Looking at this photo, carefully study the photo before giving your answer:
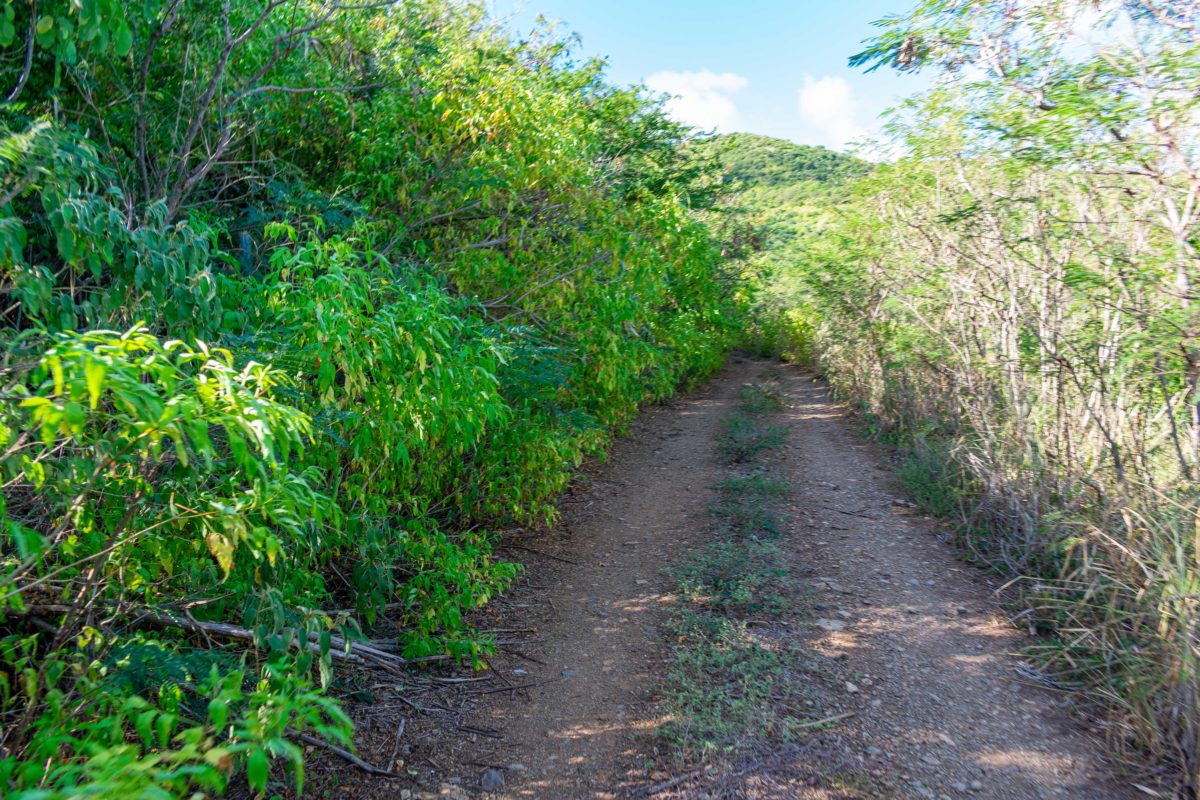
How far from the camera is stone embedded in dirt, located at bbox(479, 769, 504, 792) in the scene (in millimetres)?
3350

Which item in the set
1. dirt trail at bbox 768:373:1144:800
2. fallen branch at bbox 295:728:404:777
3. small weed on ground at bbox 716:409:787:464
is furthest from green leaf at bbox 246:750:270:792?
small weed on ground at bbox 716:409:787:464

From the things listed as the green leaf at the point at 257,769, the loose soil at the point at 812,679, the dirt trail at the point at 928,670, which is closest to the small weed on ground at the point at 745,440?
the dirt trail at the point at 928,670

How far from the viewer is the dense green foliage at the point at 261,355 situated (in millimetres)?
1956

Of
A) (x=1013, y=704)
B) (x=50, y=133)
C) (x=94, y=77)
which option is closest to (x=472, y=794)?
(x=1013, y=704)

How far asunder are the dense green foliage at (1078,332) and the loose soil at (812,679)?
0.40 metres

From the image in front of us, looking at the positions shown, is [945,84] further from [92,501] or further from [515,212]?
[92,501]

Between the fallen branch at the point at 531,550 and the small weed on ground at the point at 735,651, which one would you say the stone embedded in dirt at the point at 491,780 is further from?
the fallen branch at the point at 531,550

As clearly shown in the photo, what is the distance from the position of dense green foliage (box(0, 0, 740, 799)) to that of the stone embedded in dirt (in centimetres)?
90

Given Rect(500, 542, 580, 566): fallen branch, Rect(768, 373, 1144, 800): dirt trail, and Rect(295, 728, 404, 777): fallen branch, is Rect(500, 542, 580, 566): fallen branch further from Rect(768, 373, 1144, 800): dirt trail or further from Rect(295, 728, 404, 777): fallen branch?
Rect(295, 728, 404, 777): fallen branch

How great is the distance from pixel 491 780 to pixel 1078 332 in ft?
15.6

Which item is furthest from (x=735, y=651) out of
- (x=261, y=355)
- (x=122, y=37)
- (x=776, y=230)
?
(x=776, y=230)

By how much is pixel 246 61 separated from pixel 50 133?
2307mm

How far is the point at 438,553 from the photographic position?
15.3 ft

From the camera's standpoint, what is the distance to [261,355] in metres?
3.11
